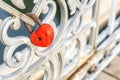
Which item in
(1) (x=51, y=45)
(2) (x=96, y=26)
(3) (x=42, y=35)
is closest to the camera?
(3) (x=42, y=35)

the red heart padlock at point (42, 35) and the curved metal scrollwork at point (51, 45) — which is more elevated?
the curved metal scrollwork at point (51, 45)

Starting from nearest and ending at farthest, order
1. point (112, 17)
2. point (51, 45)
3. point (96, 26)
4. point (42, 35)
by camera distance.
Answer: point (42, 35), point (51, 45), point (96, 26), point (112, 17)

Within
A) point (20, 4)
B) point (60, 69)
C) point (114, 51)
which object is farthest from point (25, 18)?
point (114, 51)

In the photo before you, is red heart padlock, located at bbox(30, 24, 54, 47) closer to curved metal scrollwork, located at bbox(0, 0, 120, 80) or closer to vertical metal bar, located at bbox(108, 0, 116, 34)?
curved metal scrollwork, located at bbox(0, 0, 120, 80)

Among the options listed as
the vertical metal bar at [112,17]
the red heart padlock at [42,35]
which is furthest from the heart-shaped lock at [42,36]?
the vertical metal bar at [112,17]

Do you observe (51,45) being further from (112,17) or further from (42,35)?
(112,17)

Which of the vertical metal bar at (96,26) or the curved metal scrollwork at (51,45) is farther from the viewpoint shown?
the vertical metal bar at (96,26)

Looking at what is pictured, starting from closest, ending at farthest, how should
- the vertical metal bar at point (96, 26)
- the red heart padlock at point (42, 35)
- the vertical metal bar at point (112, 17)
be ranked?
the red heart padlock at point (42, 35), the vertical metal bar at point (96, 26), the vertical metal bar at point (112, 17)

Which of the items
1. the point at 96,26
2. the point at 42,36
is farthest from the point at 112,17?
the point at 42,36

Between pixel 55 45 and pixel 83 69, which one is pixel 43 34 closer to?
pixel 55 45

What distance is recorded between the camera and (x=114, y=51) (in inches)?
56.2

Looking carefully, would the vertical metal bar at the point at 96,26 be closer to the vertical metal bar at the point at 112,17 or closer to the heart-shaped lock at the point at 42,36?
the vertical metal bar at the point at 112,17

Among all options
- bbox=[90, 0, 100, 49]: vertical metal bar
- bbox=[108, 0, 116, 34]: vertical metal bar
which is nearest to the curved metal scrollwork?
bbox=[90, 0, 100, 49]: vertical metal bar

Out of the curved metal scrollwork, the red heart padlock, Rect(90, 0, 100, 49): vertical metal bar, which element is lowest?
the red heart padlock
